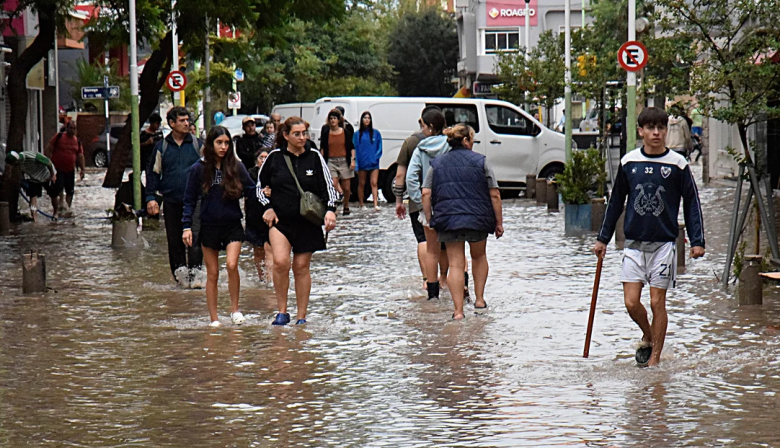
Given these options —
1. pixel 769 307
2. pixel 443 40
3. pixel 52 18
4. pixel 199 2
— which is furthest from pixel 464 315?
pixel 443 40

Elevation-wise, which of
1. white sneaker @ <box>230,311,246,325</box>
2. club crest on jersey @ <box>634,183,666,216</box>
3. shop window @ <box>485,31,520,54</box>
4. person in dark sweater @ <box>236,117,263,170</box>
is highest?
shop window @ <box>485,31,520,54</box>

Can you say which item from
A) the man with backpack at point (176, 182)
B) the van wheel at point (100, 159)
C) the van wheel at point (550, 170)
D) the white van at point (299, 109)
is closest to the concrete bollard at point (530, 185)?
the van wheel at point (550, 170)

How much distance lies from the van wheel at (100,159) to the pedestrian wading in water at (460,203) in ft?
125

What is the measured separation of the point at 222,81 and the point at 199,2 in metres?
8.85

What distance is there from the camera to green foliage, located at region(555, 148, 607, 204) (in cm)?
1856

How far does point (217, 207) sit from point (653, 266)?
3.93m

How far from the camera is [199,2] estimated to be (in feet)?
69.3

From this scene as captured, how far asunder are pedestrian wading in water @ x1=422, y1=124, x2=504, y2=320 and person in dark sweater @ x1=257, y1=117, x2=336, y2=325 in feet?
3.00

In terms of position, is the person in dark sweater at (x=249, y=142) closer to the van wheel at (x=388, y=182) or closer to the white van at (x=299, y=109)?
the van wheel at (x=388, y=182)

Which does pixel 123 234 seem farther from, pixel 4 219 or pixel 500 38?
pixel 500 38

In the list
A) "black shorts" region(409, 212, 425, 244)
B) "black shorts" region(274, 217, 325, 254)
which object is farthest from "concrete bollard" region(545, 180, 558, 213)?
"black shorts" region(274, 217, 325, 254)

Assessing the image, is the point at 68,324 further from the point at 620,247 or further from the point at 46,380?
the point at 620,247

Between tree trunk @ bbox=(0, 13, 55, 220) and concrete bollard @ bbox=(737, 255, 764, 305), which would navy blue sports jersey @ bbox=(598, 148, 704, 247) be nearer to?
concrete bollard @ bbox=(737, 255, 764, 305)

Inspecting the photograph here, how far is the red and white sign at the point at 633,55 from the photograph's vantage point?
18844mm
